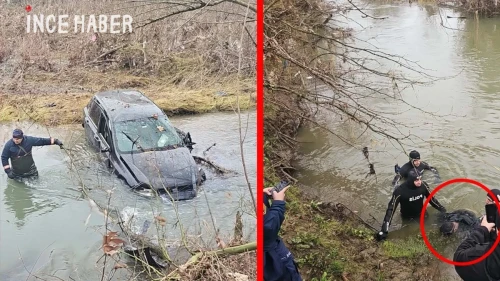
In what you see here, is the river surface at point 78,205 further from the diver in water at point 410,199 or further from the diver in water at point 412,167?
the diver in water at point 412,167

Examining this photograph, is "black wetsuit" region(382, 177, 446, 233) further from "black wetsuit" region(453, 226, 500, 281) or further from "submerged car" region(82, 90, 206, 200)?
"submerged car" region(82, 90, 206, 200)


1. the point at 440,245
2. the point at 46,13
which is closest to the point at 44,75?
the point at 46,13

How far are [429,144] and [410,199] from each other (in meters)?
1.77

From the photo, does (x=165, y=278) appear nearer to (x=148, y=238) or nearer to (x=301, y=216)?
(x=148, y=238)

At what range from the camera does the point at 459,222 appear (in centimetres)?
442

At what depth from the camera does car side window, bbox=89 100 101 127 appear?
1886 mm

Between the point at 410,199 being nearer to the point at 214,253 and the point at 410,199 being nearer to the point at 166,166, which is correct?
the point at 214,253

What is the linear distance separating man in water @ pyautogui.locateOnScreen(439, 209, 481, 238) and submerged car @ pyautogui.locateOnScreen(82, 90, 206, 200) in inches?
125

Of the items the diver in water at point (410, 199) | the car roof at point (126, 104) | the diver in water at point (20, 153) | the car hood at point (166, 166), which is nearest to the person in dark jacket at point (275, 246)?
the car hood at point (166, 166)

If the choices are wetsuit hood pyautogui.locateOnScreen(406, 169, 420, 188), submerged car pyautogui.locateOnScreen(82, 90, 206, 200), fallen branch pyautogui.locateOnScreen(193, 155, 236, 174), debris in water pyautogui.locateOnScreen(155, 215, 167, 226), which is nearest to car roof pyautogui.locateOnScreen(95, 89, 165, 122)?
submerged car pyautogui.locateOnScreen(82, 90, 206, 200)

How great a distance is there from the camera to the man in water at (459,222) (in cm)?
430

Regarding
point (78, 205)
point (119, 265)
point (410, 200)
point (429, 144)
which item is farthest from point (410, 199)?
point (78, 205)

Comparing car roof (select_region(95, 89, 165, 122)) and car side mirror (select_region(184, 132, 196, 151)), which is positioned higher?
car roof (select_region(95, 89, 165, 122))

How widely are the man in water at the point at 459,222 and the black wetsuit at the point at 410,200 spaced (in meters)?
0.15
